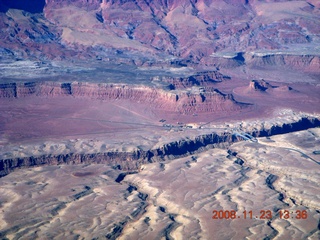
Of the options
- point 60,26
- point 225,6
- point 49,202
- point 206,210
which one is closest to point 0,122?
point 49,202

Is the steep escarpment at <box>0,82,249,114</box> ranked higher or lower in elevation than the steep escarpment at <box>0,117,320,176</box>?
higher

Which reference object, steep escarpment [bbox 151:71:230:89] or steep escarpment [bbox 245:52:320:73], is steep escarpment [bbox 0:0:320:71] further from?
steep escarpment [bbox 151:71:230:89]
